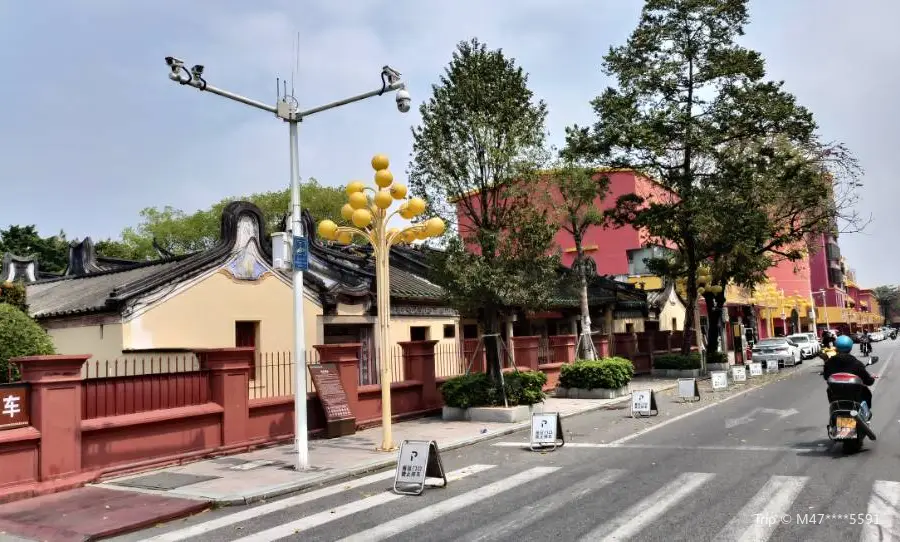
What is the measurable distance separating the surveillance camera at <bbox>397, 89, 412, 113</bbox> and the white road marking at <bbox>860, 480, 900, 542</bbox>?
8873mm

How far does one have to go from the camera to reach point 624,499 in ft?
26.3

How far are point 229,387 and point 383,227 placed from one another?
428 centimetres

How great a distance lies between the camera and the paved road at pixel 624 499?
6.71m

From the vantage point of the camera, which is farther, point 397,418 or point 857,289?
point 857,289

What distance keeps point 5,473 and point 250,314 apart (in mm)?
9271

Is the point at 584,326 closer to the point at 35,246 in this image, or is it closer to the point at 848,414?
the point at 848,414

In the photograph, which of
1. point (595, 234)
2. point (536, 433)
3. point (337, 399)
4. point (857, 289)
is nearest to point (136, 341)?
point (337, 399)

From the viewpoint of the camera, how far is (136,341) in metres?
15.7

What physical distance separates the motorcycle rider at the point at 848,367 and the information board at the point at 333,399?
9495 mm

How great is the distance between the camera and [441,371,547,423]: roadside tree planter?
1661cm

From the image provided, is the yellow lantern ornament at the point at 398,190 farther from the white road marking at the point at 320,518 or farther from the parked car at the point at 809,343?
the parked car at the point at 809,343

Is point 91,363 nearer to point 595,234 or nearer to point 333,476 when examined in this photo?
point 333,476

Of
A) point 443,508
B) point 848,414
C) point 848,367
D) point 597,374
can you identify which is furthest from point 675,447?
point 597,374

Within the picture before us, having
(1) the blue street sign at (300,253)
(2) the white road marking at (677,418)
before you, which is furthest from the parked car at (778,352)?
(1) the blue street sign at (300,253)
